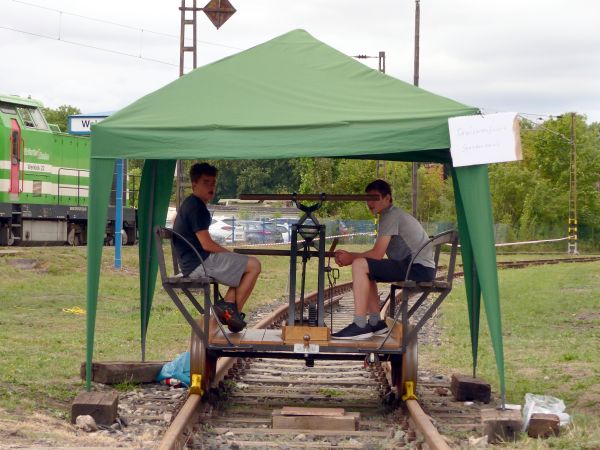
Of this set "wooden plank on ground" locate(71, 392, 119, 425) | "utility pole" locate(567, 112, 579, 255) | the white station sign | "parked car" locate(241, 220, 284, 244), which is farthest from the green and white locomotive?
"utility pole" locate(567, 112, 579, 255)

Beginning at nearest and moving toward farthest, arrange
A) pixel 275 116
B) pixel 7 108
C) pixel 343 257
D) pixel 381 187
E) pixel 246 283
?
pixel 275 116 < pixel 246 283 < pixel 343 257 < pixel 381 187 < pixel 7 108

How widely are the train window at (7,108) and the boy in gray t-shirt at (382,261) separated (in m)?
21.9

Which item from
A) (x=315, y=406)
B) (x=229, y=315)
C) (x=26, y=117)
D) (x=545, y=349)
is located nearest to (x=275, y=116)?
(x=229, y=315)

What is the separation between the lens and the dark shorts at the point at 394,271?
8789 millimetres

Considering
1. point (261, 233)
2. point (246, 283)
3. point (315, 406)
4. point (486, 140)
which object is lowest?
point (261, 233)

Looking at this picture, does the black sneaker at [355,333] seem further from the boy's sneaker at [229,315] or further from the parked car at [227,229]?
the parked car at [227,229]

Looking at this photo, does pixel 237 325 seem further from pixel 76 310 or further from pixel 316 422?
pixel 76 310

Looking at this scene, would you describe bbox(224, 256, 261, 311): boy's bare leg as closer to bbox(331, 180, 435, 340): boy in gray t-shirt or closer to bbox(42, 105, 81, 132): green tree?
bbox(331, 180, 435, 340): boy in gray t-shirt

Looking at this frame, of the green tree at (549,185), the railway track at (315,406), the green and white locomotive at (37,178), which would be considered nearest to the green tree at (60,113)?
the green tree at (549,185)

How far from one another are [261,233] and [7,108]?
22.3 metres

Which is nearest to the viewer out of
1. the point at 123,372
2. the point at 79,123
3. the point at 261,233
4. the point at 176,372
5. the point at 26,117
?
the point at 123,372

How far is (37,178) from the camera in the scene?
30281 mm

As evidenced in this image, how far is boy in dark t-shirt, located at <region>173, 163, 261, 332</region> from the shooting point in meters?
8.76

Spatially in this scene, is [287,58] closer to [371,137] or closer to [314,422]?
[371,137]
